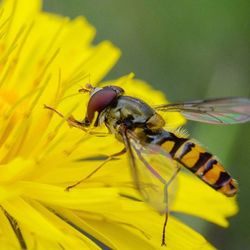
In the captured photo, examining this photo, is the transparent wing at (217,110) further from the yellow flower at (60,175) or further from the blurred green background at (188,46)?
the blurred green background at (188,46)

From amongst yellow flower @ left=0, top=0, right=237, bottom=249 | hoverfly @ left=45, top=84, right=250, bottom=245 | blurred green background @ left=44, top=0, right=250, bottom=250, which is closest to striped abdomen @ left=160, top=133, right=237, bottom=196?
hoverfly @ left=45, top=84, right=250, bottom=245

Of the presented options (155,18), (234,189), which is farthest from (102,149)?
(155,18)

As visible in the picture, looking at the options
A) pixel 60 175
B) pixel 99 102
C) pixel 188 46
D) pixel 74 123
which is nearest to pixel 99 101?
pixel 99 102

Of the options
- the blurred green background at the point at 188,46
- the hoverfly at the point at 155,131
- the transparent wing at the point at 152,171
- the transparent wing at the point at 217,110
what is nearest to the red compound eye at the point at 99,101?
the hoverfly at the point at 155,131

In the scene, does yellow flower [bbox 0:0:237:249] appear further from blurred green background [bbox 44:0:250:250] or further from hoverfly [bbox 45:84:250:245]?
blurred green background [bbox 44:0:250:250]

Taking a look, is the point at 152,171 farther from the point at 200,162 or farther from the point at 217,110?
the point at 217,110
